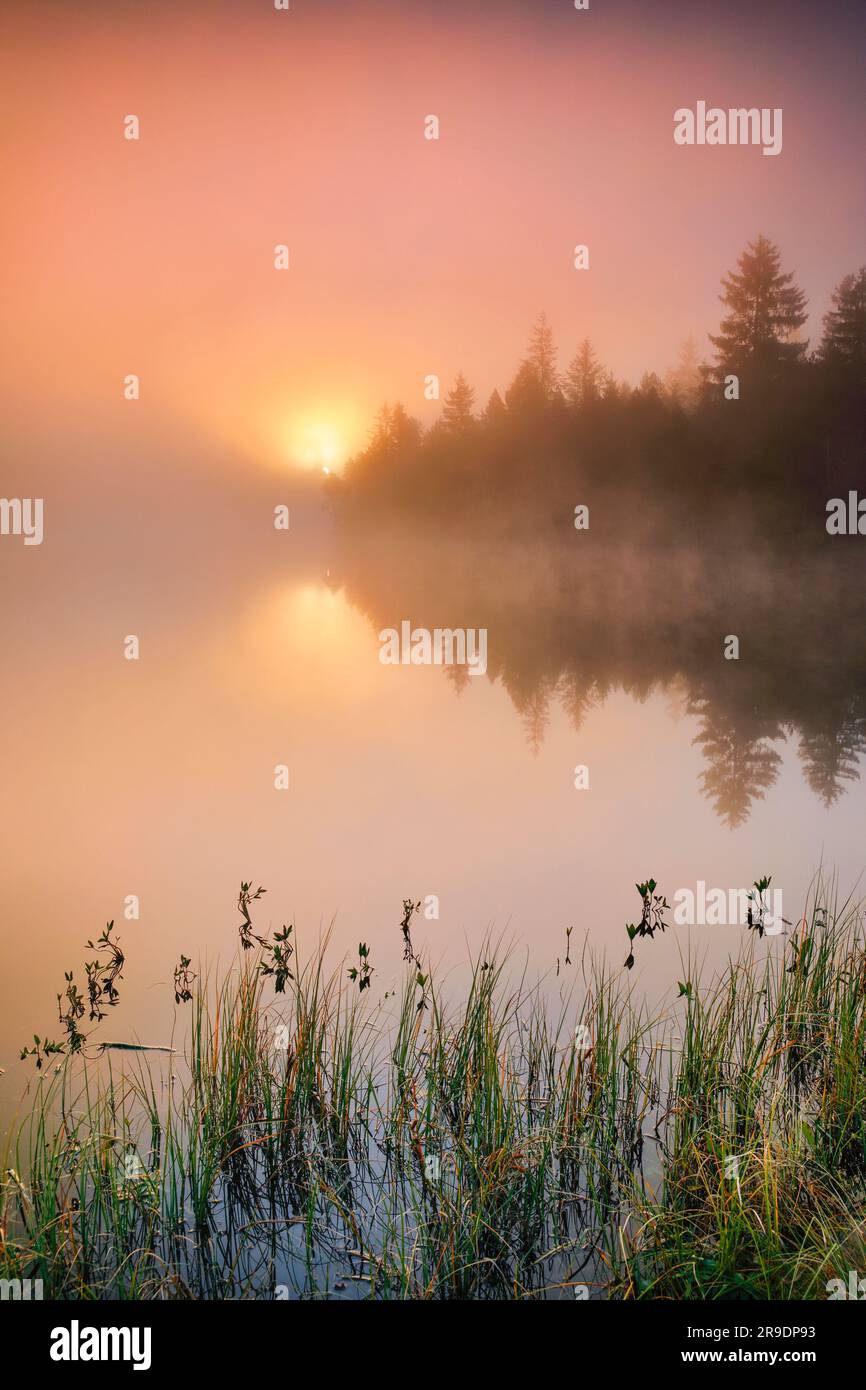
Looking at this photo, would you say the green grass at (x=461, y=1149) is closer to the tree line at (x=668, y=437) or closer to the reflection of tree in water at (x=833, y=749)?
the reflection of tree in water at (x=833, y=749)

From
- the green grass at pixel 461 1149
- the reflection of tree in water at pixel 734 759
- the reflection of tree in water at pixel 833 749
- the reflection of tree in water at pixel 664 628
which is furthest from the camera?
the reflection of tree in water at pixel 664 628

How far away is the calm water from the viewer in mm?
3316

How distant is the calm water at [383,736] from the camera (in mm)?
3316

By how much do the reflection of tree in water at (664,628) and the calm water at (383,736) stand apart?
0.01 metres

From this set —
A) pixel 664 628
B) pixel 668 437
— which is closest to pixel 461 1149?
pixel 664 628

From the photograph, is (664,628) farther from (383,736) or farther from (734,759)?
(383,736)

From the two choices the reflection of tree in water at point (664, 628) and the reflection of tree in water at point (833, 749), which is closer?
the reflection of tree in water at point (833, 749)

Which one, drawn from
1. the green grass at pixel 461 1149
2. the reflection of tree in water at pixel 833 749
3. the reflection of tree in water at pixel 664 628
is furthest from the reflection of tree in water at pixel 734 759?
the green grass at pixel 461 1149

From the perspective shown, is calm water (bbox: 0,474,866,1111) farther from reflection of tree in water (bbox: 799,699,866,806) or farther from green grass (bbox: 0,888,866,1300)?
green grass (bbox: 0,888,866,1300)

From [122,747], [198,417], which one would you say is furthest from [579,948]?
[198,417]

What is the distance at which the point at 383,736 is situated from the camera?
3.82 metres

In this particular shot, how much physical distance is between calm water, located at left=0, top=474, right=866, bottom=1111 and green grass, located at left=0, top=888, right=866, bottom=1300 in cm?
44

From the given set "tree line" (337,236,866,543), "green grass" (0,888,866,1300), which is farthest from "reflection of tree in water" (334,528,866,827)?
"green grass" (0,888,866,1300)
